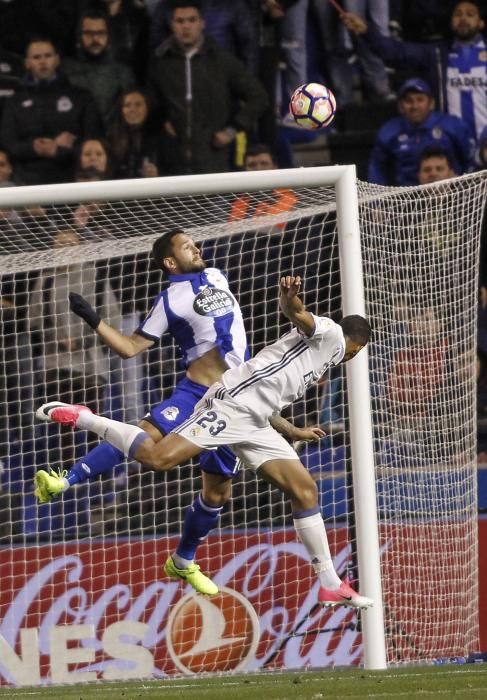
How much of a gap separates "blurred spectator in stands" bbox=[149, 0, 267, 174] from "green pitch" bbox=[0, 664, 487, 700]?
15.3ft

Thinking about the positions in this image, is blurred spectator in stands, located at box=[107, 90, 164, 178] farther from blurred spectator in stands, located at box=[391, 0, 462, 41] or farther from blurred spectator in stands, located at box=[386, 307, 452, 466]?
blurred spectator in stands, located at box=[386, 307, 452, 466]

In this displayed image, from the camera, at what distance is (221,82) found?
11.9 metres

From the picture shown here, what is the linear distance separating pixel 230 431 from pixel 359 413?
101 cm

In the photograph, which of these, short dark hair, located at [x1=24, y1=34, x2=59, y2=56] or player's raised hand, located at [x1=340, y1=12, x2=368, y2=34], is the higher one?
player's raised hand, located at [x1=340, y1=12, x2=368, y2=34]

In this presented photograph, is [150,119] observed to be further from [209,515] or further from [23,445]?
[209,515]

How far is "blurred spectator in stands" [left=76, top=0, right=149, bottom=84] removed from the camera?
12430 mm

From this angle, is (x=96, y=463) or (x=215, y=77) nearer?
(x=96, y=463)

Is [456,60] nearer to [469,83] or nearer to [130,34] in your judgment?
[469,83]

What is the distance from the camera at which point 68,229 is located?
31.4 ft

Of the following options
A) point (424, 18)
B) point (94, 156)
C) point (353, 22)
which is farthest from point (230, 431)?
point (424, 18)

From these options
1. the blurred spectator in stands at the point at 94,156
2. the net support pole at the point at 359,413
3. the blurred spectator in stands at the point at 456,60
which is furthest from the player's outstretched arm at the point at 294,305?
the blurred spectator in stands at the point at 456,60

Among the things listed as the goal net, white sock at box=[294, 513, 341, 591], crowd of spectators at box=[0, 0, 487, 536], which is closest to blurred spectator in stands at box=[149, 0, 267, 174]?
crowd of spectators at box=[0, 0, 487, 536]

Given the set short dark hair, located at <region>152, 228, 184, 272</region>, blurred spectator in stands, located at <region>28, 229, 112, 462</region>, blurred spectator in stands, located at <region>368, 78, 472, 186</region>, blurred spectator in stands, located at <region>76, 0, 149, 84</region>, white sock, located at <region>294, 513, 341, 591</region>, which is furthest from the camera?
blurred spectator in stands, located at <region>76, 0, 149, 84</region>

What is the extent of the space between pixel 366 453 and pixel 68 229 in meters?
2.54
